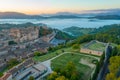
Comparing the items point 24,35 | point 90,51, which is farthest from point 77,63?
point 24,35

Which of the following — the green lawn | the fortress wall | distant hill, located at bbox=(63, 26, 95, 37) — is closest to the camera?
the green lawn

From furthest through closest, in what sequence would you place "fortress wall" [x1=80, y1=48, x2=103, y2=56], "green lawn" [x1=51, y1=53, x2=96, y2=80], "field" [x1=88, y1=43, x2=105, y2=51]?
"field" [x1=88, y1=43, x2=105, y2=51], "fortress wall" [x1=80, y1=48, x2=103, y2=56], "green lawn" [x1=51, y1=53, x2=96, y2=80]

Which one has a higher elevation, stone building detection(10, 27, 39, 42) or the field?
the field

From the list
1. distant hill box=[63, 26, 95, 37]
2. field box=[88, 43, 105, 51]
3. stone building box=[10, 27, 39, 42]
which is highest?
field box=[88, 43, 105, 51]

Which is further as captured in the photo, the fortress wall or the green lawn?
the fortress wall

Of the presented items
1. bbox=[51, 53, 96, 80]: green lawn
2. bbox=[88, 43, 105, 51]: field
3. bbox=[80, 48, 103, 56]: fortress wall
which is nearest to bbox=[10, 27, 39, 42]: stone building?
bbox=[88, 43, 105, 51]: field

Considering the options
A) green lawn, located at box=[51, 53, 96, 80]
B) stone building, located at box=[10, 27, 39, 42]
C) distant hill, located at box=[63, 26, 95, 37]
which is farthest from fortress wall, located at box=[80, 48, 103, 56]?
distant hill, located at box=[63, 26, 95, 37]

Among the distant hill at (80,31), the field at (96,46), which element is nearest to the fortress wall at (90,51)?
the field at (96,46)

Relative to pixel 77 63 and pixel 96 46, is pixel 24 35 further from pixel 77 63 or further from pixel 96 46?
pixel 77 63

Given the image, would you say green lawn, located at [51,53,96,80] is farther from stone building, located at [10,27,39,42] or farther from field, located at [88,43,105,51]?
stone building, located at [10,27,39,42]
